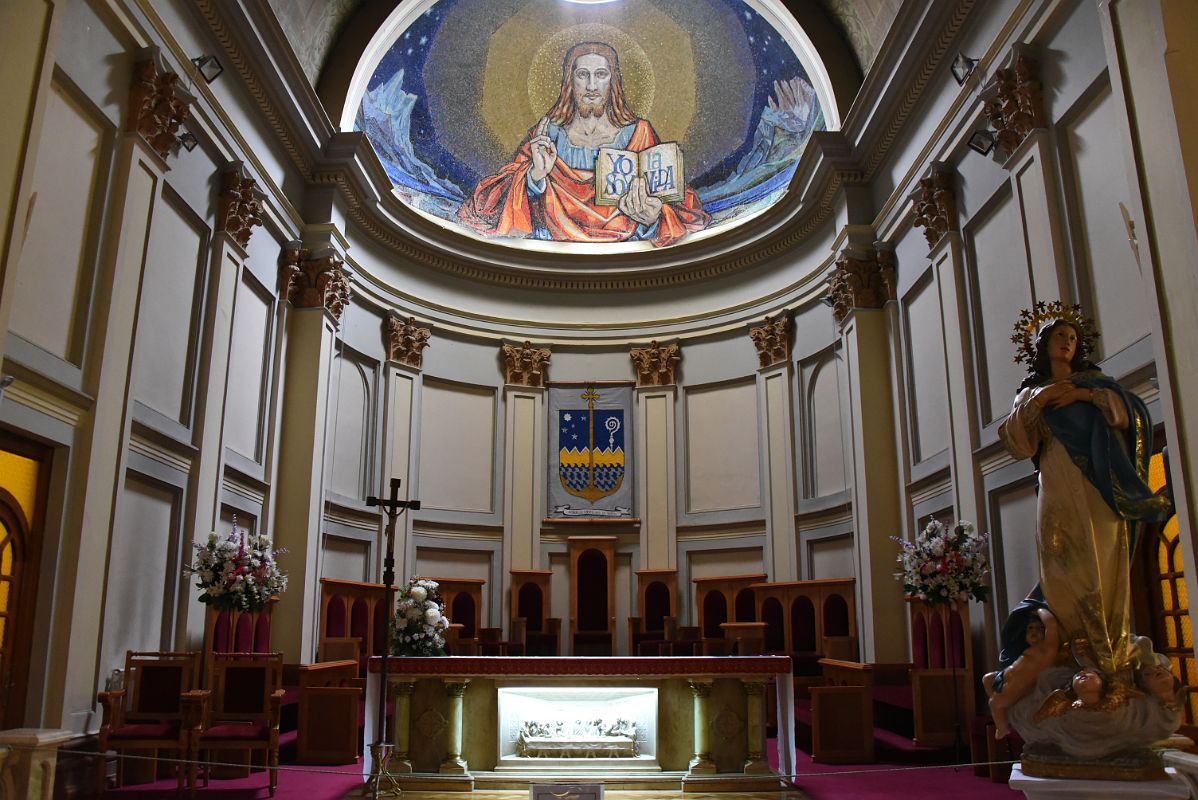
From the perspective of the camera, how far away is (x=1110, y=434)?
4.92m

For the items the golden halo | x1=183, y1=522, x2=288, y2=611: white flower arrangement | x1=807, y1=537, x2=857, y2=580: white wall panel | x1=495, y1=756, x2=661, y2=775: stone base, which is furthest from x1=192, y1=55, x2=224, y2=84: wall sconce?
x1=807, y1=537, x2=857, y2=580: white wall panel

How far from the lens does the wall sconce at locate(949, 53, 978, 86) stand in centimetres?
991

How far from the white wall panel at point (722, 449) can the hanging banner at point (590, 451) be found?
111cm

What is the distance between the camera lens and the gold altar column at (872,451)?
1232 cm

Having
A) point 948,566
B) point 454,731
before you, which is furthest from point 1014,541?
point 454,731

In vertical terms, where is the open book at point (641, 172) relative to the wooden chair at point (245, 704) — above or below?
above

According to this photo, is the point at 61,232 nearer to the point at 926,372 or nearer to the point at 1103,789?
the point at 1103,789

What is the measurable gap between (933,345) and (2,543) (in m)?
9.79

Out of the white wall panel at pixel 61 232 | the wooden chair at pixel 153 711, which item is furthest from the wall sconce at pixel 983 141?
the wooden chair at pixel 153 711

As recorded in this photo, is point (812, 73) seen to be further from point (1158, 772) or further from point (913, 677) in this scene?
point (1158, 772)

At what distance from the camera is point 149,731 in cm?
777

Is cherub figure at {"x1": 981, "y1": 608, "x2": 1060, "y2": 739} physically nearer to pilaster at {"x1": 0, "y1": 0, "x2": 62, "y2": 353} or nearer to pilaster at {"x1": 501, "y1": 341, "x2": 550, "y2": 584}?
pilaster at {"x1": 0, "y1": 0, "x2": 62, "y2": 353}

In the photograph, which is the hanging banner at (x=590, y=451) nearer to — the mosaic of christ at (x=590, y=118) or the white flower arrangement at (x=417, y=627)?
the mosaic of christ at (x=590, y=118)

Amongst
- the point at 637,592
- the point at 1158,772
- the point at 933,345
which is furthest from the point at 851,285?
the point at 1158,772
